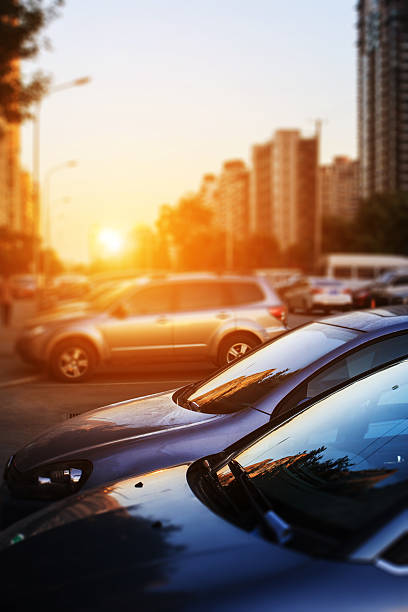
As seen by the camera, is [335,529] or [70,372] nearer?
[335,529]

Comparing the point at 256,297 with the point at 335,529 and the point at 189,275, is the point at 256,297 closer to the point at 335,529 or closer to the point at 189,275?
the point at 189,275

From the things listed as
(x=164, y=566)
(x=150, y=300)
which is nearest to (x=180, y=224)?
(x=150, y=300)

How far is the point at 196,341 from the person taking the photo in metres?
6.09

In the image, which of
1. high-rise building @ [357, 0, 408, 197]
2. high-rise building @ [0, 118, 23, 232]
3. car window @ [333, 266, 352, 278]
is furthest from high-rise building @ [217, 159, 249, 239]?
car window @ [333, 266, 352, 278]

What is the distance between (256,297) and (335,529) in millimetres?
7072

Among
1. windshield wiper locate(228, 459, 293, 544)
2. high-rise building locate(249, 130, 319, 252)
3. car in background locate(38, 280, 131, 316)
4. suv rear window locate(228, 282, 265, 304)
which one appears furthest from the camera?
high-rise building locate(249, 130, 319, 252)

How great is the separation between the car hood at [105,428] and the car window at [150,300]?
5.11 m

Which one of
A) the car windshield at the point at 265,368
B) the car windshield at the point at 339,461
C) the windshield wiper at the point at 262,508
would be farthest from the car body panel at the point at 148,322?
the windshield wiper at the point at 262,508

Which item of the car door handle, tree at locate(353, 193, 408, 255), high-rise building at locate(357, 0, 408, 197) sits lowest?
the car door handle

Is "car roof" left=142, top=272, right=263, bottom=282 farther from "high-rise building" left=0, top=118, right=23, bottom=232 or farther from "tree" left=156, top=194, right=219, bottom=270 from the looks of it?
"high-rise building" left=0, top=118, right=23, bottom=232

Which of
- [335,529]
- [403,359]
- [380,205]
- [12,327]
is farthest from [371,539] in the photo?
[380,205]

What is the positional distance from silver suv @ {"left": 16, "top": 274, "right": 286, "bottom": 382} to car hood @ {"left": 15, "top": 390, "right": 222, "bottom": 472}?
1.96 m

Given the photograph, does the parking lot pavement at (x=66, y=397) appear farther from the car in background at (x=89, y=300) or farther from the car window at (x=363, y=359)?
the car in background at (x=89, y=300)

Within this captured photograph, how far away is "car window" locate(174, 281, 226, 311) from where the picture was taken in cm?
882
